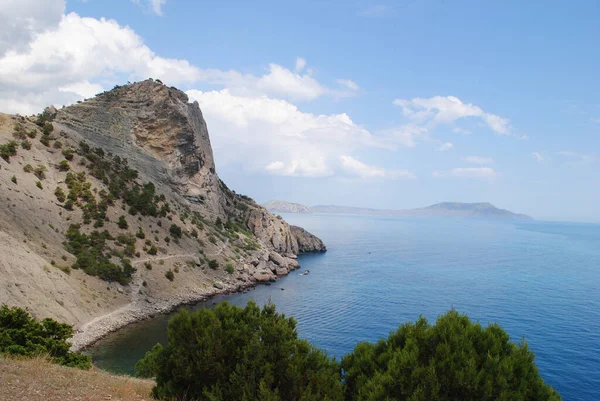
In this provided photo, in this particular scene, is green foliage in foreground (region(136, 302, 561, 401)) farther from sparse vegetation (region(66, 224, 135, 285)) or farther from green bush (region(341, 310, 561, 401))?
sparse vegetation (region(66, 224, 135, 285))

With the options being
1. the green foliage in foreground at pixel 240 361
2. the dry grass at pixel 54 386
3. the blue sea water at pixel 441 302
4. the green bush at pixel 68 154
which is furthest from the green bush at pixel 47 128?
the green foliage in foreground at pixel 240 361

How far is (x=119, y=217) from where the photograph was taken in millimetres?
51781

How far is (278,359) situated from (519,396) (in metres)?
6.58

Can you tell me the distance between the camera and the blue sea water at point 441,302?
3356 centimetres

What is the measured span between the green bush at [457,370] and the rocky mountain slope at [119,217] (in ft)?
97.1

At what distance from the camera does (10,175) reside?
43.6 metres

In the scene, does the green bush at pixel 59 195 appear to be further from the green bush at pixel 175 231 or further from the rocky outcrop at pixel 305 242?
the rocky outcrop at pixel 305 242

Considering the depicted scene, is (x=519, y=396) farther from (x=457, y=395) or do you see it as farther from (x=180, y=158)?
(x=180, y=158)

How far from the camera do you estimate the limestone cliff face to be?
68.1 meters

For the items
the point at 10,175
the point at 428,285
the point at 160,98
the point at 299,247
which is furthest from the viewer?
the point at 299,247

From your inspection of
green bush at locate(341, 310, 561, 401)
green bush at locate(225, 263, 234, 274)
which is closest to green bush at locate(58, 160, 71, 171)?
green bush at locate(225, 263, 234, 274)

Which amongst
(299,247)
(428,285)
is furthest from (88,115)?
(428,285)

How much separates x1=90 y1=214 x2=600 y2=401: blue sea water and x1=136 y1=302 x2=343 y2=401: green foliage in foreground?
1954 cm

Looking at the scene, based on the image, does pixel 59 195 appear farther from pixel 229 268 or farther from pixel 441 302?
pixel 441 302
